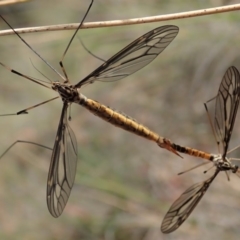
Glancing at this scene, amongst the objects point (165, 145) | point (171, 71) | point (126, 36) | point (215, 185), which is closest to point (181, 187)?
point (215, 185)

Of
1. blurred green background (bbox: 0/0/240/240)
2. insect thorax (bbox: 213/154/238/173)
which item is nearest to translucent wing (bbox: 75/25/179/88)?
insect thorax (bbox: 213/154/238/173)

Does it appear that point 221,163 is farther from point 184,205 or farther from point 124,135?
point 124,135

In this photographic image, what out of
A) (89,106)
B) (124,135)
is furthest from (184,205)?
(124,135)

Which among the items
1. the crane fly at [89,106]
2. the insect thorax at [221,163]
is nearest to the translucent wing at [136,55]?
the crane fly at [89,106]

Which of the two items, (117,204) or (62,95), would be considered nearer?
(62,95)

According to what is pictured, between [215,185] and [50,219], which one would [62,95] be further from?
[50,219]

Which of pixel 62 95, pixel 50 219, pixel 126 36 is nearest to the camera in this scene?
pixel 62 95

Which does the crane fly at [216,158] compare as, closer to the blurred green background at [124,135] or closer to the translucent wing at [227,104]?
the translucent wing at [227,104]

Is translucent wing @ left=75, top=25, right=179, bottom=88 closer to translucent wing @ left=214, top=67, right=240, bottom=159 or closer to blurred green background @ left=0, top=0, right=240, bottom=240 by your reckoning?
translucent wing @ left=214, top=67, right=240, bottom=159
